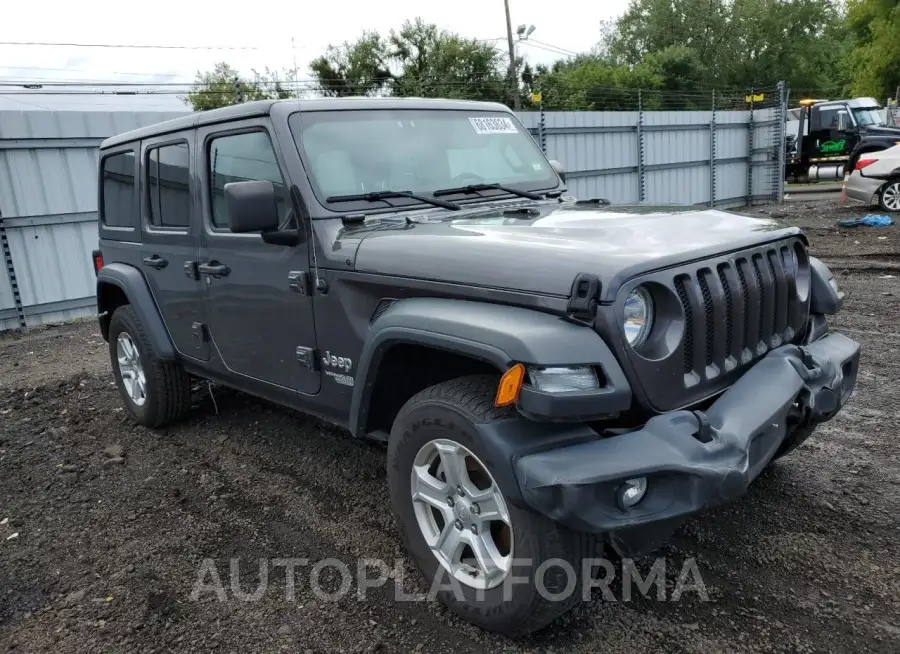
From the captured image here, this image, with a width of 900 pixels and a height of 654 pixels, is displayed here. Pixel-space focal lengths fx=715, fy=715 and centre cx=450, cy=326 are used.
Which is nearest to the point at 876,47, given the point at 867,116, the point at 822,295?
the point at 867,116

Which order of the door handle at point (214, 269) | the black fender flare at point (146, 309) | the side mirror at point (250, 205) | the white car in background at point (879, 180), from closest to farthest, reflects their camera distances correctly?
1. the side mirror at point (250, 205)
2. the door handle at point (214, 269)
3. the black fender flare at point (146, 309)
4. the white car in background at point (879, 180)

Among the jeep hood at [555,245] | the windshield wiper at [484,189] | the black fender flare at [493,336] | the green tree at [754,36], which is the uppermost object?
the green tree at [754,36]

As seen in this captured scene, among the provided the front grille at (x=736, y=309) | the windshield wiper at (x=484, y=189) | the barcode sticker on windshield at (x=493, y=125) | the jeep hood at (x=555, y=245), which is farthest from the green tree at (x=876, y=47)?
the front grille at (x=736, y=309)

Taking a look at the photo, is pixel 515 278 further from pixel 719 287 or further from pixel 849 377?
pixel 849 377

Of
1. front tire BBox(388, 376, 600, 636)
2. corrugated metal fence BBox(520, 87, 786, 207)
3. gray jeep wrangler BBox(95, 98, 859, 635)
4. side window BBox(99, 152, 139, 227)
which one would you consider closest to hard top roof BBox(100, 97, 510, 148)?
gray jeep wrangler BBox(95, 98, 859, 635)

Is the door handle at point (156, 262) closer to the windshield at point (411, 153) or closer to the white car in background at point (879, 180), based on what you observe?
the windshield at point (411, 153)

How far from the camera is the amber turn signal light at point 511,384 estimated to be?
220 centimetres

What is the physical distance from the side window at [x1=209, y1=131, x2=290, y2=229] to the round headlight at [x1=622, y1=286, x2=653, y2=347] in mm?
1726

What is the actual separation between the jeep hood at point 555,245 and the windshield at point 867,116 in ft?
76.3

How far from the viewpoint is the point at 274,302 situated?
3.52 metres

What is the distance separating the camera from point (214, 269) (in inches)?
153

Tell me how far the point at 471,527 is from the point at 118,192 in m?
3.78

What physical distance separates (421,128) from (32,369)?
5.58 m

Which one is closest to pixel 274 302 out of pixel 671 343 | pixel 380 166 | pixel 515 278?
pixel 380 166
